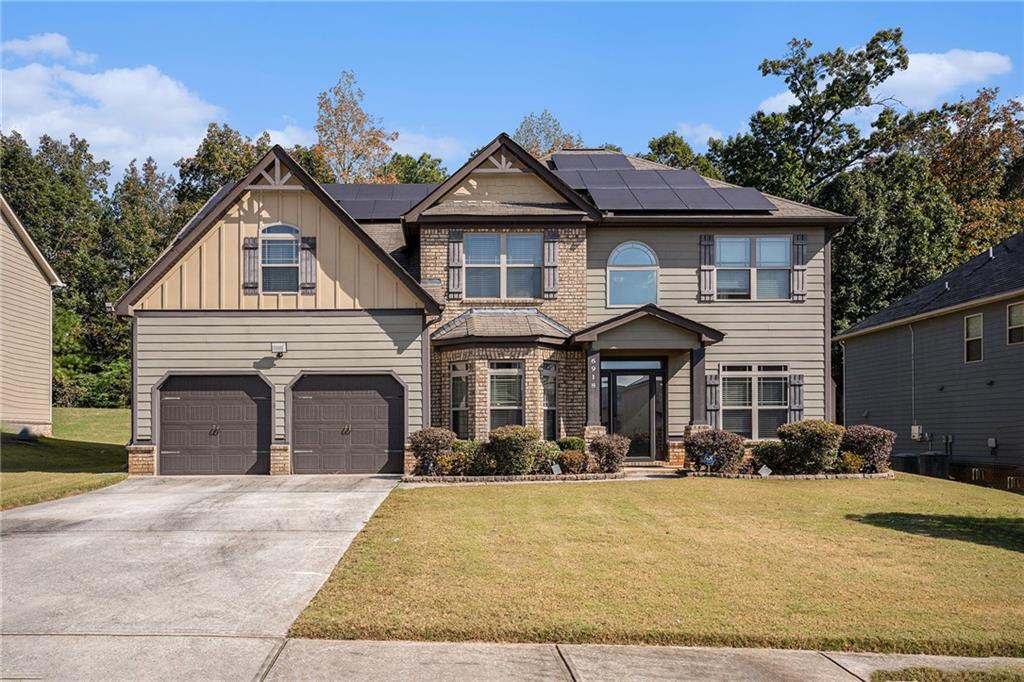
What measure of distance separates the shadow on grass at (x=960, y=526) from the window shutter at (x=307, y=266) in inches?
445

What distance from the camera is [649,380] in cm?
1961

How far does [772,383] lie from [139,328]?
14.1m

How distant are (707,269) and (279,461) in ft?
34.5

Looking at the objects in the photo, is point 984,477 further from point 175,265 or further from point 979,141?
point 979,141

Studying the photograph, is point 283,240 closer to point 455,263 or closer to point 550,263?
point 455,263

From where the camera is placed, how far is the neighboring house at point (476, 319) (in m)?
17.7

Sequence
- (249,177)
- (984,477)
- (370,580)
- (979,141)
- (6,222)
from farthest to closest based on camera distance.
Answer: (979,141) < (6,222) < (984,477) < (249,177) < (370,580)

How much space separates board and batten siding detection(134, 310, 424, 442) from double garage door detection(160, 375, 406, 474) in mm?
256

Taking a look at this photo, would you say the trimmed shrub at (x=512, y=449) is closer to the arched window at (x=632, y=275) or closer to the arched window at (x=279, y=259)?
the arched window at (x=632, y=275)

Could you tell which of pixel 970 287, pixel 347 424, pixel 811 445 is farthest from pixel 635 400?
pixel 970 287

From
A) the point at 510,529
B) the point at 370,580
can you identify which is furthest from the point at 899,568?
the point at 370,580

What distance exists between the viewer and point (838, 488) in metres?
15.2

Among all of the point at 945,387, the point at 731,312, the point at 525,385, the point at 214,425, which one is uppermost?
the point at 731,312

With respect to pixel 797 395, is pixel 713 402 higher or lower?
lower
